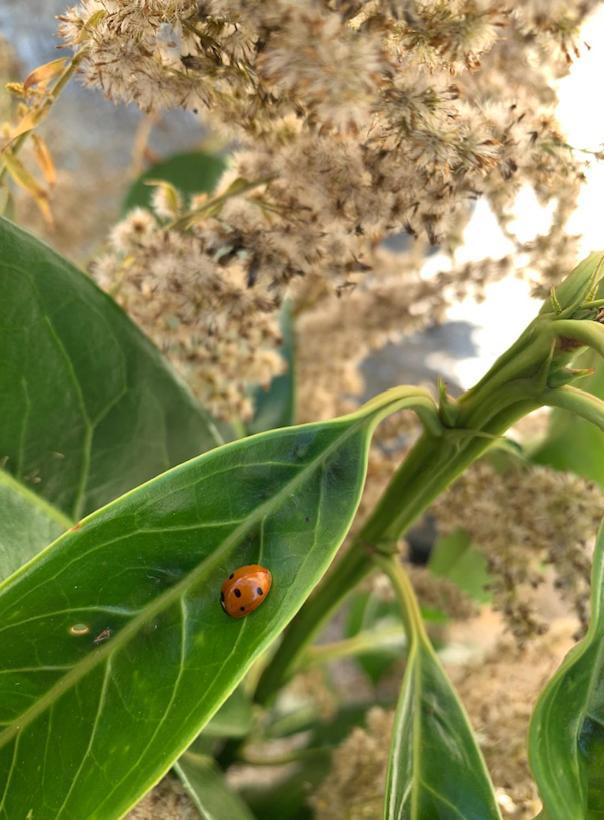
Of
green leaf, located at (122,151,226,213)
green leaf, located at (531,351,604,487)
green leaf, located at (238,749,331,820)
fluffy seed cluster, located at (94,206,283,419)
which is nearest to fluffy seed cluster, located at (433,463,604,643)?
green leaf, located at (531,351,604,487)

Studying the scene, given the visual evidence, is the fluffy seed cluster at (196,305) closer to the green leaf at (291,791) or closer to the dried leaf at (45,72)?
the dried leaf at (45,72)

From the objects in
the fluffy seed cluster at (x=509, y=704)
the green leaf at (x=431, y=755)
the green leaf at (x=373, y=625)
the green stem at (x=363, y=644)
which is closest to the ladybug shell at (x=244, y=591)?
the green leaf at (x=431, y=755)

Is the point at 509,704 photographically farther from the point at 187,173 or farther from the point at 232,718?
the point at 187,173

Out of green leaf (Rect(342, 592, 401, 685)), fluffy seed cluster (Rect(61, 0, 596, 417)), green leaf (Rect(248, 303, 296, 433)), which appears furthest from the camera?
green leaf (Rect(342, 592, 401, 685))

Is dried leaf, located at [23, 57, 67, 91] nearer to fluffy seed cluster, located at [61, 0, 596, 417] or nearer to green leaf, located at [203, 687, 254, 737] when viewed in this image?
fluffy seed cluster, located at [61, 0, 596, 417]

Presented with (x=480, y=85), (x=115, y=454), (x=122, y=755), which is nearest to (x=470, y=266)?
(x=480, y=85)

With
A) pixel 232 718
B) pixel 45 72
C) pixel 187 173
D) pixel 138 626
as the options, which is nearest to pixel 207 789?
pixel 232 718

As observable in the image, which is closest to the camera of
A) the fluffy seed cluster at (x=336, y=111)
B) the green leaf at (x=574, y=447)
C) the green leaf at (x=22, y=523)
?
the fluffy seed cluster at (x=336, y=111)
